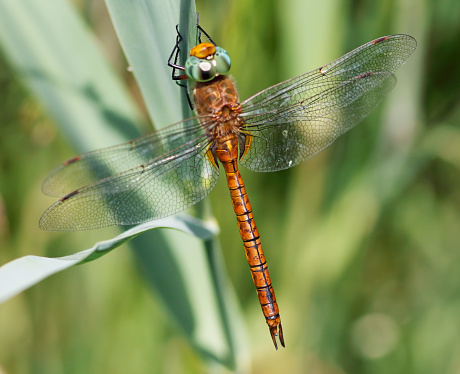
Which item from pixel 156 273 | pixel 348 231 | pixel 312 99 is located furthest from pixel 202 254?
pixel 348 231

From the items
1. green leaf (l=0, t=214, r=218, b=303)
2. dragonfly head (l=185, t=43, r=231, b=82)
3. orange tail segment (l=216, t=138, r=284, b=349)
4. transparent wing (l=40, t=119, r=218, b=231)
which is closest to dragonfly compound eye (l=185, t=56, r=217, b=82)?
dragonfly head (l=185, t=43, r=231, b=82)

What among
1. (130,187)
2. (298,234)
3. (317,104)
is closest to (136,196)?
(130,187)

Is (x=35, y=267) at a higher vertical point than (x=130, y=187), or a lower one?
higher

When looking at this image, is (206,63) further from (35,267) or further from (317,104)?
(35,267)

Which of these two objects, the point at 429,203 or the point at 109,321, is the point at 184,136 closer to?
the point at 109,321

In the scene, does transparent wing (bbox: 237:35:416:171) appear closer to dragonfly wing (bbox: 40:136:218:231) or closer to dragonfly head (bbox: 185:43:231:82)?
dragonfly head (bbox: 185:43:231:82)

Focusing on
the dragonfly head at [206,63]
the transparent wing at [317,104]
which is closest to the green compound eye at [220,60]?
the dragonfly head at [206,63]
